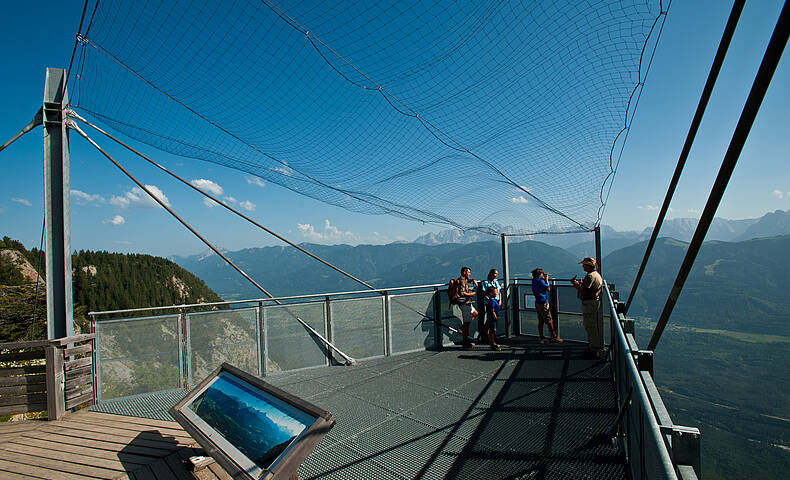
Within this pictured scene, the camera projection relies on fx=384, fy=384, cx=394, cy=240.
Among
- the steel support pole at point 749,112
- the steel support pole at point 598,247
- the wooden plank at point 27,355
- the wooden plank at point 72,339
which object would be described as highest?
the steel support pole at point 749,112

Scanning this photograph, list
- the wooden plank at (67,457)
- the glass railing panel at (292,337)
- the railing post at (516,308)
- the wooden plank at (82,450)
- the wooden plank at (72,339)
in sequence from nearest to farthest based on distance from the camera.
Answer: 1. the wooden plank at (67,457)
2. the wooden plank at (82,450)
3. the wooden plank at (72,339)
4. the glass railing panel at (292,337)
5. the railing post at (516,308)

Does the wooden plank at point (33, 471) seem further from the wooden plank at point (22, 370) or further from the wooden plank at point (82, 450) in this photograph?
the wooden plank at point (22, 370)

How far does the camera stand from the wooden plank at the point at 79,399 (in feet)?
15.6

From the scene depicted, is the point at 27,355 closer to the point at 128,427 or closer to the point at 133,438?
the point at 128,427

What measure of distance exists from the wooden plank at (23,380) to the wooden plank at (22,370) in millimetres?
44

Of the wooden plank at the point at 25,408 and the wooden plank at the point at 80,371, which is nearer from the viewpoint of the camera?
the wooden plank at the point at 25,408

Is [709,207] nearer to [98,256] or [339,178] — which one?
[339,178]

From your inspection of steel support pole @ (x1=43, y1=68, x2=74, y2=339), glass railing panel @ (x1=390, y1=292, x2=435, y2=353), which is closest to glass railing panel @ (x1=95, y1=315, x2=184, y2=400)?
steel support pole @ (x1=43, y1=68, x2=74, y2=339)

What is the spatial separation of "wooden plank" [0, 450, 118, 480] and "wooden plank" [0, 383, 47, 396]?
116 centimetres

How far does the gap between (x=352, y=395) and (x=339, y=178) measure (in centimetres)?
374

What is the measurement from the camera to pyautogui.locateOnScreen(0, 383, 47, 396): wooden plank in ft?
14.5

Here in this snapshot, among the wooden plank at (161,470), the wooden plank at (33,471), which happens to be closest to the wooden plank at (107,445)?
the wooden plank at (161,470)

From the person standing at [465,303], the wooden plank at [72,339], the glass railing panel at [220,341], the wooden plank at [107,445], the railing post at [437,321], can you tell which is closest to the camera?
the wooden plank at [107,445]

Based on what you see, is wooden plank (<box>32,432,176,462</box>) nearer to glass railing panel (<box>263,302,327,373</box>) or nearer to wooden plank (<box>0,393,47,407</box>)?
wooden plank (<box>0,393,47,407</box>)
